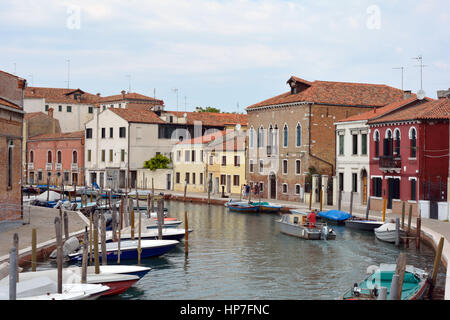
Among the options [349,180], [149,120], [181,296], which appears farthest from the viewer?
[149,120]

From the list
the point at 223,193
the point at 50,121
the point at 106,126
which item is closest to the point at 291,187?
the point at 223,193

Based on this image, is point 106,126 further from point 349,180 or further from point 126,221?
point 126,221

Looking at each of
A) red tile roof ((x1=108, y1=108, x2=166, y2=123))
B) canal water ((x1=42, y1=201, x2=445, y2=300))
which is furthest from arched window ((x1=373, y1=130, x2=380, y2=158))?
red tile roof ((x1=108, y1=108, x2=166, y2=123))

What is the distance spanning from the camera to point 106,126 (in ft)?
202

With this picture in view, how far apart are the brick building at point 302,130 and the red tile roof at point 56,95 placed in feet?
109

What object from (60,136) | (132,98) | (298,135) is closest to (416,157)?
(298,135)

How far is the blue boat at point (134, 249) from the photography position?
22344mm

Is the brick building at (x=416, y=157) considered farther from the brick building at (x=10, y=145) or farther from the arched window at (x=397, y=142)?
the brick building at (x=10, y=145)

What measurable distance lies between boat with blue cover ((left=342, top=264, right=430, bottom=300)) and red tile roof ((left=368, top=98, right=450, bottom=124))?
56.4ft

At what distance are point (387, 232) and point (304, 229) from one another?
11.5ft

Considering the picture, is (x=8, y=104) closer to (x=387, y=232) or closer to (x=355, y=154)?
(x=387, y=232)

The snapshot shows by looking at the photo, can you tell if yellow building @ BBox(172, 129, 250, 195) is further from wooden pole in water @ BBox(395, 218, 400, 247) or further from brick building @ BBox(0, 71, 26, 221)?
brick building @ BBox(0, 71, 26, 221)

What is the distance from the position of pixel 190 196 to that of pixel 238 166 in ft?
14.9

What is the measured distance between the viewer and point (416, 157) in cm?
3362
